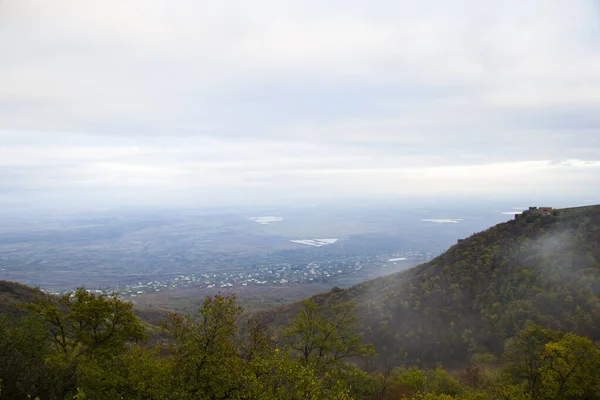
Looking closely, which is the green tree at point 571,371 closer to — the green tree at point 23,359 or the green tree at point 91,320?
the green tree at point 91,320

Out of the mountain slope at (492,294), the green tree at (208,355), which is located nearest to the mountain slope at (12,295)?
the mountain slope at (492,294)

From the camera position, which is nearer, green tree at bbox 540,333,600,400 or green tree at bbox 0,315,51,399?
green tree at bbox 0,315,51,399

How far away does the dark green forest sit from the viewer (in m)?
12.3

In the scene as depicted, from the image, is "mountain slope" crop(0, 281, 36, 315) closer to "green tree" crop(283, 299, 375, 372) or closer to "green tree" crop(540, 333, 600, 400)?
"green tree" crop(283, 299, 375, 372)

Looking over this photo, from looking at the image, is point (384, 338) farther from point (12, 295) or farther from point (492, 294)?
point (12, 295)

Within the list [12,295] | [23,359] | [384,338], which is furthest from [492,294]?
[12,295]

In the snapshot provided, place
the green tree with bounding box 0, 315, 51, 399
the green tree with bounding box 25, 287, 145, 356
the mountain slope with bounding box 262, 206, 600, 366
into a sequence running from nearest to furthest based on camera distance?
the green tree with bounding box 0, 315, 51, 399, the green tree with bounding box 25, 287, 145, 356, the mountain slope with bounding box 262, 206, 600, 366

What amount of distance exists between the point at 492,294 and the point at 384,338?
38.5 ft

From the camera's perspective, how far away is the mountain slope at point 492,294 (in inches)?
1104

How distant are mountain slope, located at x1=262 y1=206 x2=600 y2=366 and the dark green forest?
0.12 m

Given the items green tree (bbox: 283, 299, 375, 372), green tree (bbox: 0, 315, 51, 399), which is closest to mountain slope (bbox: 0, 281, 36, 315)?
green tree (bbox: 0, 315, 51, 399)

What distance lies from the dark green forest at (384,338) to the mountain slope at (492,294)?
0.12 meters

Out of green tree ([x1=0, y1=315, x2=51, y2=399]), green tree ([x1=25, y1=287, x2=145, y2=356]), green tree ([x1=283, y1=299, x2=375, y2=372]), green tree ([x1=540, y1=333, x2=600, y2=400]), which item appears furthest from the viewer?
green tree ([x1=283, y1=299, x2=375, y2=372])

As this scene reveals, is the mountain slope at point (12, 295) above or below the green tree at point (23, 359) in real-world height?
below
